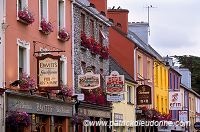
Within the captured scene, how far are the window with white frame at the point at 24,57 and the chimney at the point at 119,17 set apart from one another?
23.1 m

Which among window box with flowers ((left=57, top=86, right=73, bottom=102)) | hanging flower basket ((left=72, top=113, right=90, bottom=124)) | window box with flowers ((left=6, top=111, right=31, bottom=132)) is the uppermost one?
window box with flowers ((left=57, top=86, right=73, bottom=102))

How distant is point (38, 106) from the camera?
2712 cm

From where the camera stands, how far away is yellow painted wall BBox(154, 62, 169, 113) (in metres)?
54.9

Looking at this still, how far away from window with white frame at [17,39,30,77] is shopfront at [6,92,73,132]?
1.17m

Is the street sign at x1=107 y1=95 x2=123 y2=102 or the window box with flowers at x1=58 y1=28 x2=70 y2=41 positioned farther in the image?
the street sign at x1=107 y1=95 x2=123 y2=102

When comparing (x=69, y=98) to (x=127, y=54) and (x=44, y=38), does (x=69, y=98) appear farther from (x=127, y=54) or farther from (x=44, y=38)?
(x=127, y=54)

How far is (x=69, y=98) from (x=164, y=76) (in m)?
28.5

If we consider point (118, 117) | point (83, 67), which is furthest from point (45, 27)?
point (118, 117)

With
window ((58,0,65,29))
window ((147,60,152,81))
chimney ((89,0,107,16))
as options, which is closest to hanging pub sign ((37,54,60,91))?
window ((58,0,65,29))

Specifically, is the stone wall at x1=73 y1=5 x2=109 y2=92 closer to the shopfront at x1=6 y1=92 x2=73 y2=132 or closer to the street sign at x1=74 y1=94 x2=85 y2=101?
the street sign at x1=74 y1=94 x2=85 y2=101

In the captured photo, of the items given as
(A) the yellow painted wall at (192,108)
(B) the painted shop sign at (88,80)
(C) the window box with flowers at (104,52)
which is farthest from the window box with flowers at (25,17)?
(A) the yellow painted wall at (192,108)

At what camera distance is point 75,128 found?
109 ft

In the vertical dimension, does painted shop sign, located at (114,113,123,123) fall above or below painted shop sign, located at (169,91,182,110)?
below

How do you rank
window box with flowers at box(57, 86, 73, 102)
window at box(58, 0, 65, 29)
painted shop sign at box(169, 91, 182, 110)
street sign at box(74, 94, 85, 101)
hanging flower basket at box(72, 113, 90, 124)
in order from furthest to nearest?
painted shop sign at box(169, 91, 182, 110) → street sign at box(74, 94, 85, 101) → hanging flower basket at box(72, 113, 90, 124) → window at box(58, 0, 65, 29) → window box with flowers at box(57, 86, 73, 102)
